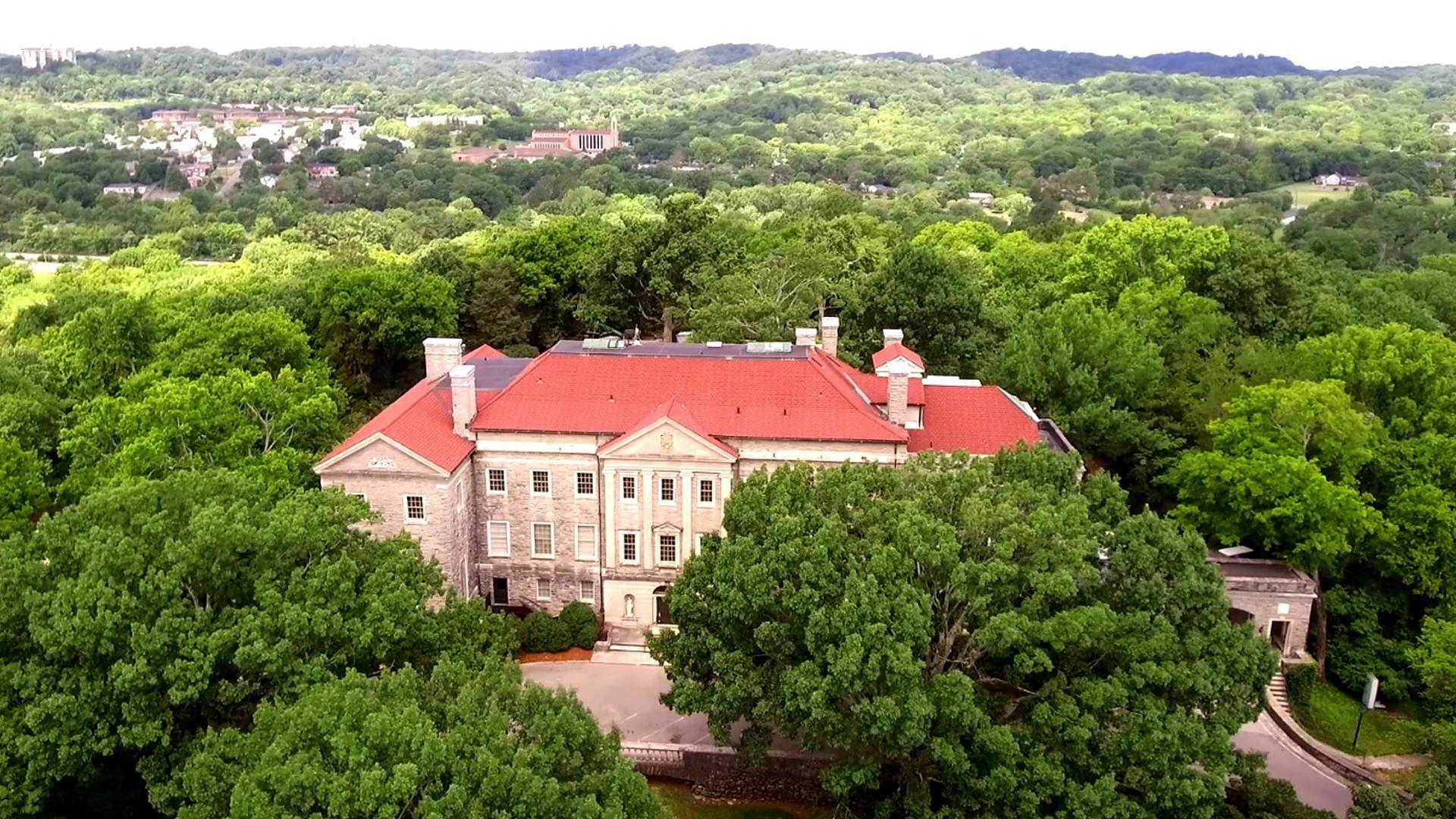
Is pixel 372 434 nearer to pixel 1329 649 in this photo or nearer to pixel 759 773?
pixel 759 773

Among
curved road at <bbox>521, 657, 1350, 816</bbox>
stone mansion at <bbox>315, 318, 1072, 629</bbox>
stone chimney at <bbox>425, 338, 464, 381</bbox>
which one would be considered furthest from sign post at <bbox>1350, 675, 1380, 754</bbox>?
stone chimney at <bbox>425, 338, 464, 381</bbox>

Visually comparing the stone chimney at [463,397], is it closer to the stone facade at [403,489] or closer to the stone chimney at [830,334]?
the stone facade at [403,489]

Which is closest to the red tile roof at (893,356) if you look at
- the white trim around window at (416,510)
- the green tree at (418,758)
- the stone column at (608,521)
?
the stone column at (608,521)

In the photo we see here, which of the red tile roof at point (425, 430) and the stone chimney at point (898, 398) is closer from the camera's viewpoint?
the red tile roof at point (425, 430)

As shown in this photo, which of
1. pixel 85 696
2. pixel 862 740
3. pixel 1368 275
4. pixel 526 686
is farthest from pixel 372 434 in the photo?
pixel 1368 275

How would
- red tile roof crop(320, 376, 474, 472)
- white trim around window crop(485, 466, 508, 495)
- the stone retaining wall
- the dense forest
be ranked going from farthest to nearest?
white trim around window crop(485, 466, 508, 495)
red tile roof crop(320, 376, 474, 472)
the stone retaining wall
the dense forest

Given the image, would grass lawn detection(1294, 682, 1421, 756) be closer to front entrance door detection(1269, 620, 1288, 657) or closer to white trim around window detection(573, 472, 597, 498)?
front entrance door detection(1269, 620, 1288, 657)

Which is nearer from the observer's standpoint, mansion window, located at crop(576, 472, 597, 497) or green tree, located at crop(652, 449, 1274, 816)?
green tree, located at crop(652, 449, 1274, 816)
